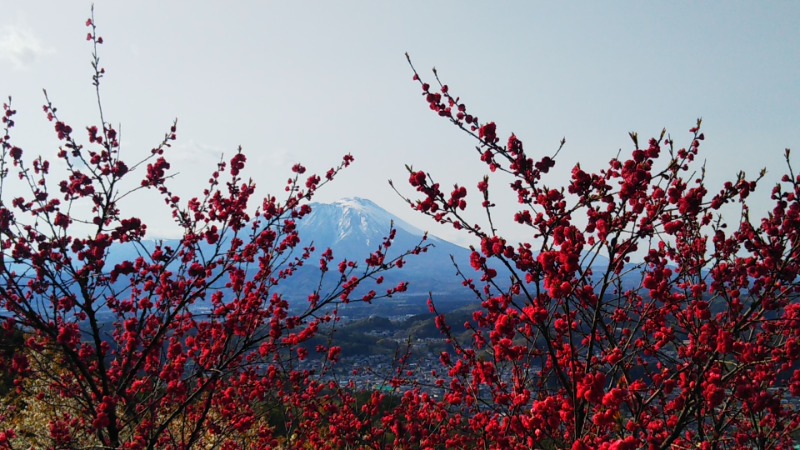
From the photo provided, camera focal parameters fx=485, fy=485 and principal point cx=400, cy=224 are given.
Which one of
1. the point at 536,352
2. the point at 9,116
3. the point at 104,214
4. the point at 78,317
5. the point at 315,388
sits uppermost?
the point at 9,116

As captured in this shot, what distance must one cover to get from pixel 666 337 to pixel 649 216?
4.90ft

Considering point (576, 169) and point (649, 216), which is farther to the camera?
point (576, 169)

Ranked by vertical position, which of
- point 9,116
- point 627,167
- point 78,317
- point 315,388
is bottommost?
point 315,388

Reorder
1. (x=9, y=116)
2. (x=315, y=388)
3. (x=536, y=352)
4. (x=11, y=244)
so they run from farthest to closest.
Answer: (x=315, y=388), (x=9, y=116), (x=11, y=244), (x=536, y=352)

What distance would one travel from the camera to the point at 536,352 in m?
4.74

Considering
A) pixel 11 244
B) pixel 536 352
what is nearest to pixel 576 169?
pixel 536 352

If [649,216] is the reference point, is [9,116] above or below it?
above

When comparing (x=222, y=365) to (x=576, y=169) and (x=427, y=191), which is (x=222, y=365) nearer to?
(x=427, y=191)

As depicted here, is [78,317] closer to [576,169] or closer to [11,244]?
[11,244]

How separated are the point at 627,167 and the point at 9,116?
24.4ft

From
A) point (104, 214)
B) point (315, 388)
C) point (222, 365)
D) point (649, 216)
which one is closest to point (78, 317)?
point (104, 214)

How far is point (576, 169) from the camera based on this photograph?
13.6 ft

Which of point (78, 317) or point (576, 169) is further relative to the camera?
point (78, 317)

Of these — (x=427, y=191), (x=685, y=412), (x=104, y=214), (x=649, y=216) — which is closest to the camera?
(x=685, y=412)
